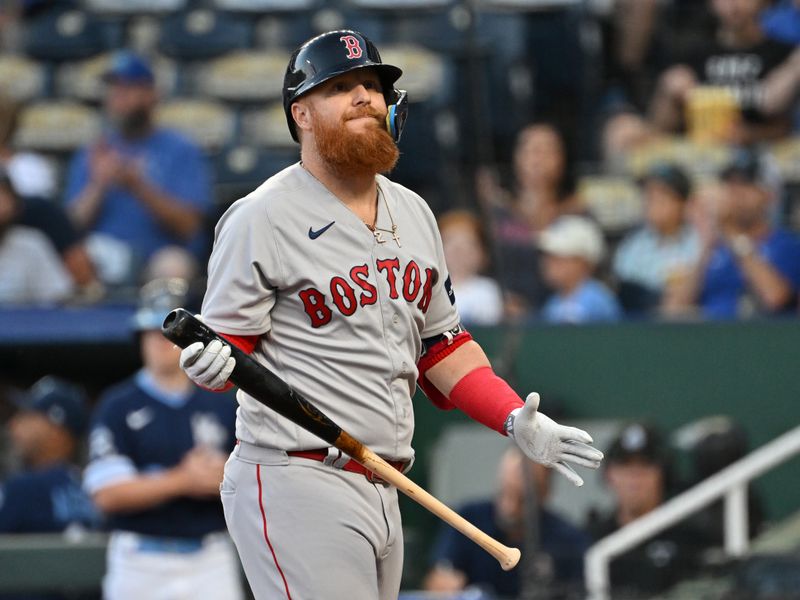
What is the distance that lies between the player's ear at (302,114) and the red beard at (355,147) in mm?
33

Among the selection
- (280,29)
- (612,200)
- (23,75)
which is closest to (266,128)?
(280,29)

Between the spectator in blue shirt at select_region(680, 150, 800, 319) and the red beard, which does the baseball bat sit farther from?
the spectator in blue shirt at select_region(680, 150, 800, 319)

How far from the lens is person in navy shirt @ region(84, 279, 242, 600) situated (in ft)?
19.5

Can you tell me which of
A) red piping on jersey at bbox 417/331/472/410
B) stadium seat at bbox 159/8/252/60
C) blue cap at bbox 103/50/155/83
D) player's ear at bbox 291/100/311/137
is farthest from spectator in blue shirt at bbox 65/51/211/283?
player's ear at bbox 291/100/311/137

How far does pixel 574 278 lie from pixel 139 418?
235 cm

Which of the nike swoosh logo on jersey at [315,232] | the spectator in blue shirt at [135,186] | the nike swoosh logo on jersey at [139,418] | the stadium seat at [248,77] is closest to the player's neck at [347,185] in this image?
the nike swoosh logo on jersey at [315,232]

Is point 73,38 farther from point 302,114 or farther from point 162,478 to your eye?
point 302,114

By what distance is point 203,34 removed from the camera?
10.0m

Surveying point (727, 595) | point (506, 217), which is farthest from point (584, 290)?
point (727, 595)

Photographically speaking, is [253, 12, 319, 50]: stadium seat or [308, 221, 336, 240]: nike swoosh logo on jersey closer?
[308, 221, 336, 240]: nike swoosh logo on jersey

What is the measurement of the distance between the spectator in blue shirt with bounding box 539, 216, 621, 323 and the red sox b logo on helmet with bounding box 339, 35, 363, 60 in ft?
13.4

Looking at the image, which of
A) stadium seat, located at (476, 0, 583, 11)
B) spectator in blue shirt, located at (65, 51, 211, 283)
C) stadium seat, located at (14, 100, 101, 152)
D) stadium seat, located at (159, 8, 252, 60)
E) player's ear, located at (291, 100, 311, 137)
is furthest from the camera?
A: stadium seat, located at (159, 8, 252, 60)

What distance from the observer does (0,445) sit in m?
7.74

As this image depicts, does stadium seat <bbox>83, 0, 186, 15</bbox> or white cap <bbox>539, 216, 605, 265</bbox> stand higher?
stadium seat <bbox>83, 0, 186, 15</bbox>
